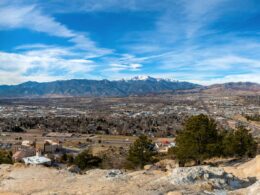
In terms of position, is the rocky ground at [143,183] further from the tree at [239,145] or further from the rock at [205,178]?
the tree at [239,145]

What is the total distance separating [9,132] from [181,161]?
10338 cm

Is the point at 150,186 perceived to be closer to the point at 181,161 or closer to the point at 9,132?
the point at 181,161

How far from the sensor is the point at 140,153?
41719 mm

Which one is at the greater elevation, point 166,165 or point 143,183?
point 143,183

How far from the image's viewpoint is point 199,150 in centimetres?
3847

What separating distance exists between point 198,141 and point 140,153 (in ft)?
20.8

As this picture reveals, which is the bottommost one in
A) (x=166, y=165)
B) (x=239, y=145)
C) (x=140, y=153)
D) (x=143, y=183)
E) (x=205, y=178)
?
(x=166, y=165)

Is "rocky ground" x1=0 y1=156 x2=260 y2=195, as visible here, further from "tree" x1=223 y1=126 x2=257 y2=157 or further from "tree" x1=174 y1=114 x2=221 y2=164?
"tree" x1=223 y1=126 x2=257 y2=157

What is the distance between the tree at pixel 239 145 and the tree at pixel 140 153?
25.0 feet

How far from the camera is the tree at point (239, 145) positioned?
1654 inches

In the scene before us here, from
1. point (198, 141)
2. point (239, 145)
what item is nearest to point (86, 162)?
point (198, 141)

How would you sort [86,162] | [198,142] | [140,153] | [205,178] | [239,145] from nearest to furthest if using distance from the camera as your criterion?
1. [205,178]
2. [198,142]
3. [140,153]
4. [239,145]
5. [86,162]

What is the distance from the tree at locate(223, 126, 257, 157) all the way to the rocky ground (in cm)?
1477

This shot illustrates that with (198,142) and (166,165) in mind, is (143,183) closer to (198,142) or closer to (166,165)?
(198,142)
